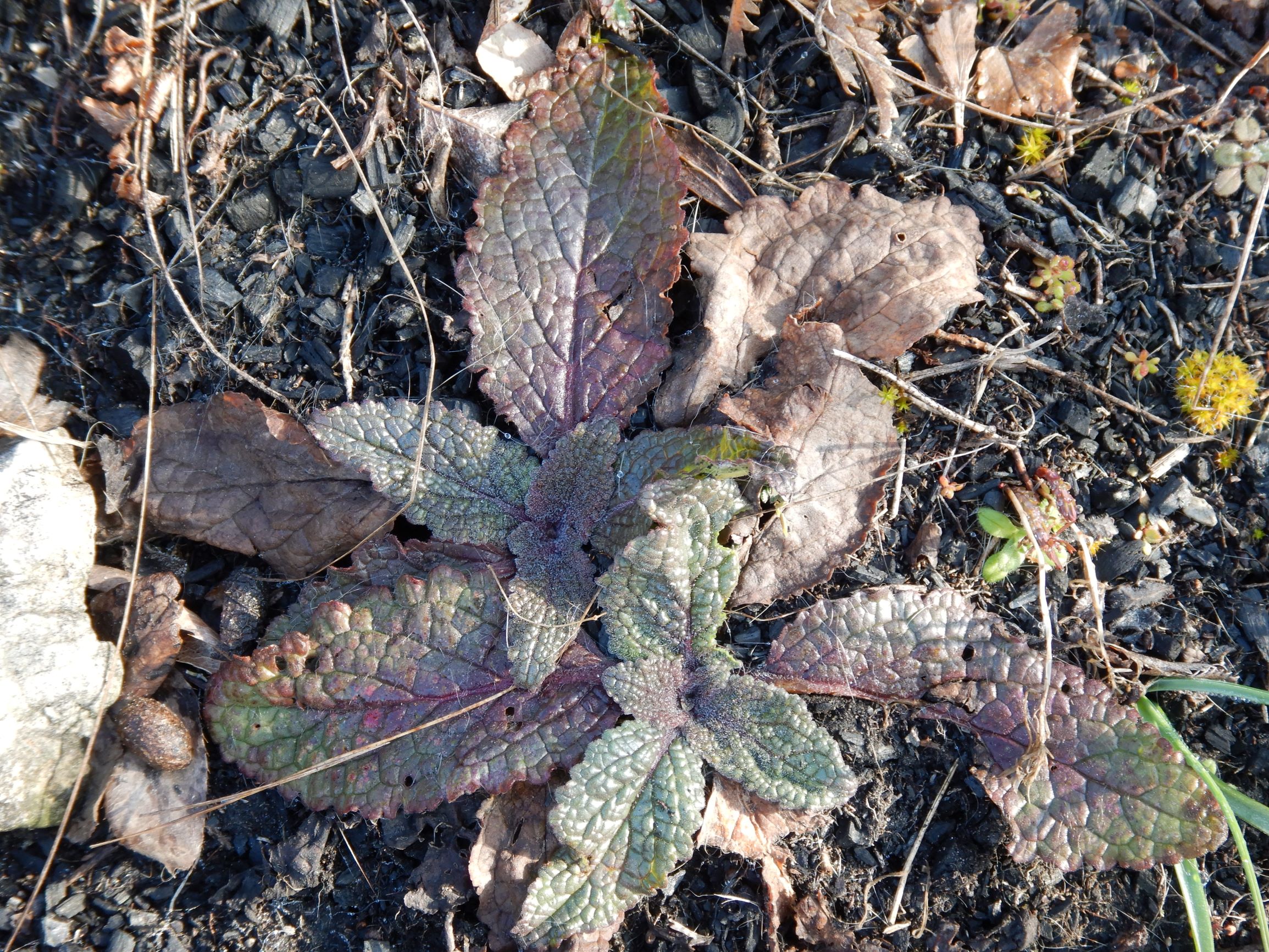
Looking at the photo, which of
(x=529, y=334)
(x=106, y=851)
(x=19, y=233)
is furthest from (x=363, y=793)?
(x=19, y=233)

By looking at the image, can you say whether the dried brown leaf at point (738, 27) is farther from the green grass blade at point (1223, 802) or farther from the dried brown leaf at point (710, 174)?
the green grass blade at point (1223, 802)

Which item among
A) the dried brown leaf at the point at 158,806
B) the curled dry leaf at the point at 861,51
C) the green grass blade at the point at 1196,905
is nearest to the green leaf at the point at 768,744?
the green grass blade at the point at 1196,905

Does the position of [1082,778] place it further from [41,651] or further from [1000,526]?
[41,651]

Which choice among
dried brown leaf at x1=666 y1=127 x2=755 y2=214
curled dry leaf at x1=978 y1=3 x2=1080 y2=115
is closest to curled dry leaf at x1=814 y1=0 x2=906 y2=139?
curled dry leaf at x1=978 y1=3 x2=1080 y2=115

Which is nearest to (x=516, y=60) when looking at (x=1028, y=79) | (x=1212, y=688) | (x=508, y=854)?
(x=1028, y=79)

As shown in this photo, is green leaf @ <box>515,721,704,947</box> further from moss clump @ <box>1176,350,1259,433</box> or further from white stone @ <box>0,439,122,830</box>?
moss clump @ <box>1176,350,1259,433</box>
